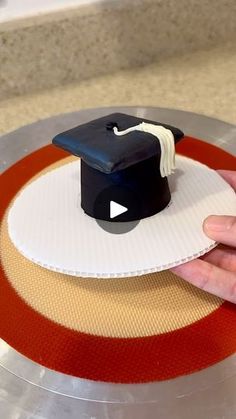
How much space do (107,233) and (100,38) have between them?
386 mm

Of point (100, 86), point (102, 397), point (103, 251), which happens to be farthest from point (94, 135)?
point (100, 86)

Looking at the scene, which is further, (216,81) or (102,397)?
(216,81)

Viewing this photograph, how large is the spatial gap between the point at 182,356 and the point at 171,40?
20.6 inches

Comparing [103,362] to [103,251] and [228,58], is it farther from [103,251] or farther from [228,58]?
[228,58]

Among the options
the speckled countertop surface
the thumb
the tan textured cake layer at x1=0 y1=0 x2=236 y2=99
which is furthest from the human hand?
the tan textured cake layer at x1=0 y1=0 x2=236 y2=99

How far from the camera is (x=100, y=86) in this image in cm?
78

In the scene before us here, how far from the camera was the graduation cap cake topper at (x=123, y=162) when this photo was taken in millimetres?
412

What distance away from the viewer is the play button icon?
45 cm

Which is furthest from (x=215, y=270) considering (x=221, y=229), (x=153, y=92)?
(x=153, y=92)

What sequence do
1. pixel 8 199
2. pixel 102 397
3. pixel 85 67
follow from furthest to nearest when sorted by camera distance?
1. pixel 85 67
2. pixel 8 199
3. pixel 102 397
